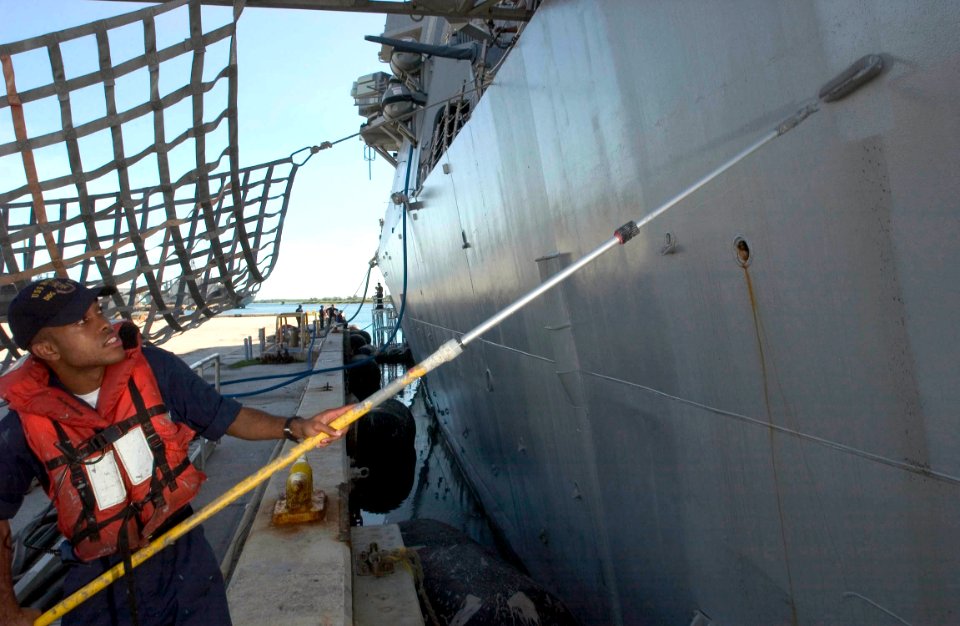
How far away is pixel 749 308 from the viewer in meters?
1.97

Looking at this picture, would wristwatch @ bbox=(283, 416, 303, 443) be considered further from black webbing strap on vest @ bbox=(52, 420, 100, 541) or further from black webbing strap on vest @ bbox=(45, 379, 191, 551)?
black webbing strap on vest @ bbox=(52, 420, 100, 541)

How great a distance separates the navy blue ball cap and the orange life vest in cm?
13

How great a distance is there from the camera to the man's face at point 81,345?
1.82m

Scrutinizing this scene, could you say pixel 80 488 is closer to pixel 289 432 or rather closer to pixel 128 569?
pixel 128 569

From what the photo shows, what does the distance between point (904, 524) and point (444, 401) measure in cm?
873

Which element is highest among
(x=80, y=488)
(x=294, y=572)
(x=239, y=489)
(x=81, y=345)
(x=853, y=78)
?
(x=853, y=78)

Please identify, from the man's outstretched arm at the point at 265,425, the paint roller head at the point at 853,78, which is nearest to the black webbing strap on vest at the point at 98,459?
the man's outstretched arm at the point at 265,425

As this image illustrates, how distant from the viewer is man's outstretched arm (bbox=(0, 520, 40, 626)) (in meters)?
1.64

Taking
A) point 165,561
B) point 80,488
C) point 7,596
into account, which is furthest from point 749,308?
point 7,596

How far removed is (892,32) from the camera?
1.42 m

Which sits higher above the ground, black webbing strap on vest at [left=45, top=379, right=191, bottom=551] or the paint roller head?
the paint roller head

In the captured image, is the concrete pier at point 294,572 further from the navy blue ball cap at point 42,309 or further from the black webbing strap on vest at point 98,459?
the navy blue ball cap at point 42,309

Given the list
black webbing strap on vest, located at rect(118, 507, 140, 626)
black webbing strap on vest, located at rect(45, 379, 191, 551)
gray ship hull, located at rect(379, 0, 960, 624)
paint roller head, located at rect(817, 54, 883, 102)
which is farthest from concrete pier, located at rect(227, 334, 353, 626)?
paint roller head, located at rect(817, 54, 883, 102)

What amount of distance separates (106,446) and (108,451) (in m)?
0.02
